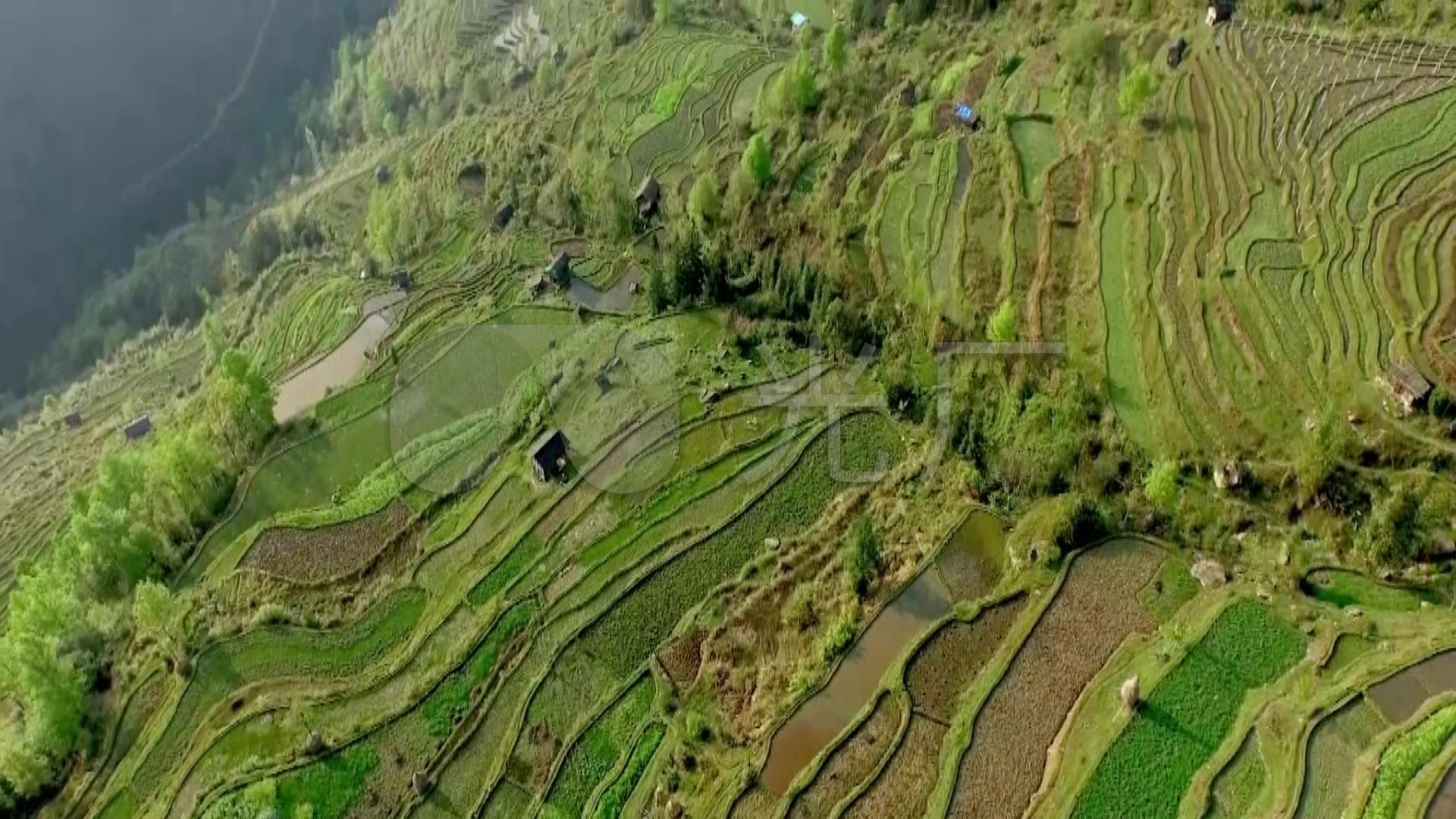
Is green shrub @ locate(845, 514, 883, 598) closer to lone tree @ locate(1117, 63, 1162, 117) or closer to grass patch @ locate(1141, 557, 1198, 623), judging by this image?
grass patch @ locate(1141, 557, 1198, 623)

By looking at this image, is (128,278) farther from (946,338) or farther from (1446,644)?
(1446,644)

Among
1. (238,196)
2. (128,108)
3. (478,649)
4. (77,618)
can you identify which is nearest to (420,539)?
(478,649)

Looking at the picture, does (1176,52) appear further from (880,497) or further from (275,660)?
(275,660)


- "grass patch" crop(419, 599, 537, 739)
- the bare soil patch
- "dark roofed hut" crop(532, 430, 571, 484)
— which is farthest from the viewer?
"dark roofed hut" crop(532, 430, 571, 484)

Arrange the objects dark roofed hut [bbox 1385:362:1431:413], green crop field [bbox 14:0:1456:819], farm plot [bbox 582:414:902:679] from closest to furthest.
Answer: green crop field [bbox 14:0:1456:819], dark roofed hut [bbox 1385:362:1431:413], farm plot [bbox 582:414:902:679]

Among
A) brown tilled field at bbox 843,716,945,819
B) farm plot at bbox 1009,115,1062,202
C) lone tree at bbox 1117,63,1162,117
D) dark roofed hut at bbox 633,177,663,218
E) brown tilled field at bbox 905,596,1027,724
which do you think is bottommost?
brown tilled field at bbox 843,716,945,819

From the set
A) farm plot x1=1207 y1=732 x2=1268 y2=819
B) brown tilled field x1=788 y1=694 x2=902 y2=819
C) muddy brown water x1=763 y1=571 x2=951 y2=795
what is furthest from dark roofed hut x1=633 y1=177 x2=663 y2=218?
farm plot x1=1207 y1=732 x2=1268 y2=819

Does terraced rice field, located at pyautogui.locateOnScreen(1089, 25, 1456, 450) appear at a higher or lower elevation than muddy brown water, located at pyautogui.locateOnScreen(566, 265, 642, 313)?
higher
